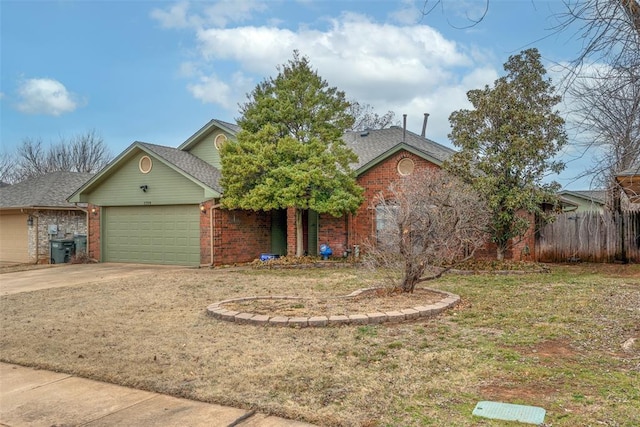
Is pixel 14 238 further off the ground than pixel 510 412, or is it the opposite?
pixel 14 238

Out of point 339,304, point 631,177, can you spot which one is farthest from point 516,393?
point 631,177

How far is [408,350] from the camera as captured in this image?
4.93m

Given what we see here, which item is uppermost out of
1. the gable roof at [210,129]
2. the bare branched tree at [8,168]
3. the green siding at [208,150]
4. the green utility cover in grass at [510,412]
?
the bare branched tree at [8,168]

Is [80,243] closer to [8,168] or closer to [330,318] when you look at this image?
[330,318]

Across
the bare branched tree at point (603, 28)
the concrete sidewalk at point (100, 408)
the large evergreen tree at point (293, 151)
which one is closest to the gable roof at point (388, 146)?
the large evergreen tree at point (293, 151)

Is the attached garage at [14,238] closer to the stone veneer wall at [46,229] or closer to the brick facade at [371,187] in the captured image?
the stone veneer wall at [46,229]

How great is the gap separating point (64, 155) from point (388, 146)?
33.7 m

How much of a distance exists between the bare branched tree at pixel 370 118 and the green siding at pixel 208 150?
17622 mm

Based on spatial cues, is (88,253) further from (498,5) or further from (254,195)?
(498,5)

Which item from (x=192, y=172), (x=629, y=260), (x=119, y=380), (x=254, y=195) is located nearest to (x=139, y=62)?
(x=192, y=172)

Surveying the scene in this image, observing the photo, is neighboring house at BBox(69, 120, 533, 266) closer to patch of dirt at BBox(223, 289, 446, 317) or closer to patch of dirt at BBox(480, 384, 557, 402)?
patch of dirt at BBox(223, 289, 446, 317)

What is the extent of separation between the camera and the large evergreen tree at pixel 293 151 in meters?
14.0

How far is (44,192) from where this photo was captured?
20.0 m

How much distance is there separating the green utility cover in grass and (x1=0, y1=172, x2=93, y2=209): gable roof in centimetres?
1944
